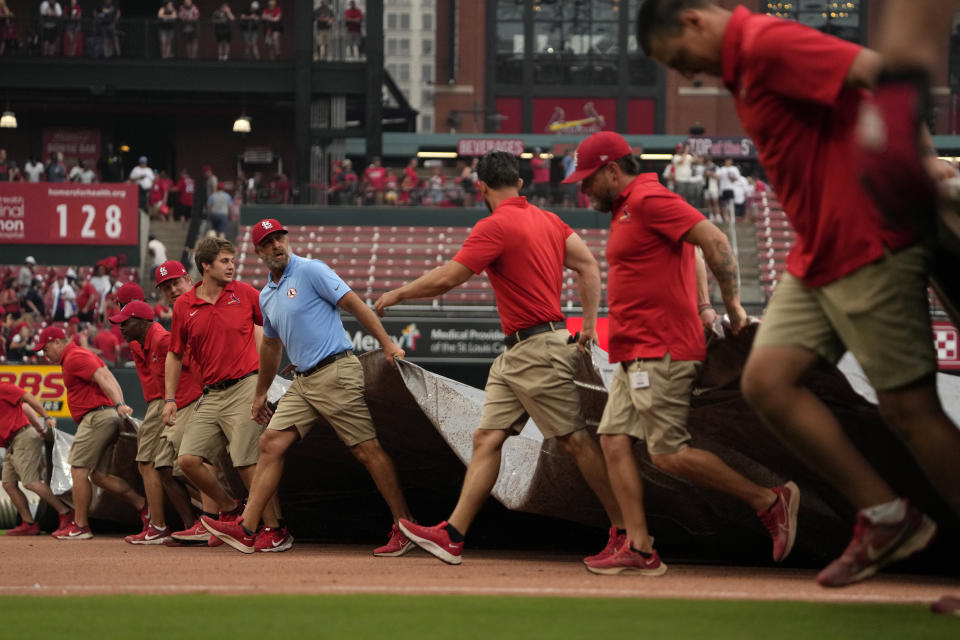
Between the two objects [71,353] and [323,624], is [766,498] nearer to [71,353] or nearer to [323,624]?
[323,624]

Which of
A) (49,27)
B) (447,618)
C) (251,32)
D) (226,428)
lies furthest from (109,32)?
(447,618)

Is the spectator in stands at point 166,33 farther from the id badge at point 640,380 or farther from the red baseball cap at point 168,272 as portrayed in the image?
the id badge at point 640,380

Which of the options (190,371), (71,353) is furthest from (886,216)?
(71,353)

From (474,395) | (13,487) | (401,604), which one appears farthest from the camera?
(13,487)

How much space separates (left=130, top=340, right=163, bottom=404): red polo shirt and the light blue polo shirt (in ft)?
7.97

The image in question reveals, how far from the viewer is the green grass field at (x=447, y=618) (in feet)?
14.0

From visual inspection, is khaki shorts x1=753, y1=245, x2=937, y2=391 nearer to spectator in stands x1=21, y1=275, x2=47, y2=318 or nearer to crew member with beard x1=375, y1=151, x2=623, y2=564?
crew member with beard x1=375, y1=151, x2=623, y2=564

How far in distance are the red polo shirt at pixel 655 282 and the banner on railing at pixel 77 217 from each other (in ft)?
78.9

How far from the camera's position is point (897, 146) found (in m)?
3.37

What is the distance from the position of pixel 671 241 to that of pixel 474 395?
8.21 ft

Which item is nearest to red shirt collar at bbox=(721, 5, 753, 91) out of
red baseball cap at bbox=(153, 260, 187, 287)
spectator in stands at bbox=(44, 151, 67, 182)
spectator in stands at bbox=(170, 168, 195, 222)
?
red baseball cap at bbox=(153, 260, 187, 287)

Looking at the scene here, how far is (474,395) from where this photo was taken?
847cm

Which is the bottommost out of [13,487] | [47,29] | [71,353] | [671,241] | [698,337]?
[13,487]

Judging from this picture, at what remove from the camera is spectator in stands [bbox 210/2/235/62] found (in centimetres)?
3366
